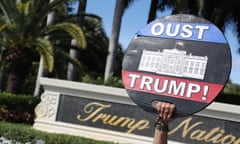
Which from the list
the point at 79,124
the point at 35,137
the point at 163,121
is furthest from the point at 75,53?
the point at 163,121

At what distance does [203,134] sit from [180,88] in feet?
19.1

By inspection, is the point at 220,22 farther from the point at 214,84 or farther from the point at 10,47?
the point at 214,84

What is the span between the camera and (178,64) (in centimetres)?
364

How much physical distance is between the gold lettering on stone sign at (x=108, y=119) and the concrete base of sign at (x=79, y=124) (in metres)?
0.14

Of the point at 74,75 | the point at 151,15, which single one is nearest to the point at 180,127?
the point at 74,75

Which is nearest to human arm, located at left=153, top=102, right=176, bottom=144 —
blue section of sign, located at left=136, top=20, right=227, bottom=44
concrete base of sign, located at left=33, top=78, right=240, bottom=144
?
blue section of sign, located at left=136, top=20, right=227, bottom=44

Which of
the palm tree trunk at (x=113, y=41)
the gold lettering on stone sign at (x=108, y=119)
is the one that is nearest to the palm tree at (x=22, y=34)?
the gold lettering on stone sign at (x=108, y=119)

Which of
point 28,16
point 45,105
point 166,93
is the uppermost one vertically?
point 28,16

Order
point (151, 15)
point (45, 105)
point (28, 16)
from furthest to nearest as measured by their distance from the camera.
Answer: point (151, 15) < point (28, 16) < point (45, 105)

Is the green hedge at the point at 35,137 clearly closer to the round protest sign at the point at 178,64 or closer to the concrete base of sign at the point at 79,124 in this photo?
the concrete base of sign at the point at 79,124

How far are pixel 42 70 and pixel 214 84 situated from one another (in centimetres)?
1417

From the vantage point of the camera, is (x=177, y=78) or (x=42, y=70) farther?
(x=42, y=70)

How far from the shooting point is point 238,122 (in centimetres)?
892

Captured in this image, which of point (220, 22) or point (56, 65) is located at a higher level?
point (220, 22)
